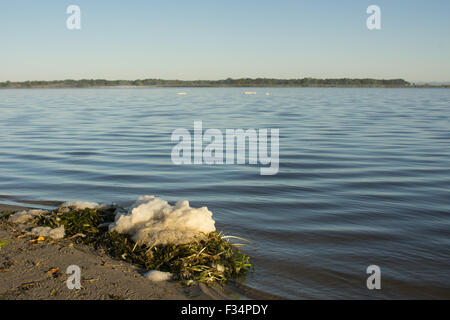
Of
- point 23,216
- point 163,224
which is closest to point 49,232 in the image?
point 23,216

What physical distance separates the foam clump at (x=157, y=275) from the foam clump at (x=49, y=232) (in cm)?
172

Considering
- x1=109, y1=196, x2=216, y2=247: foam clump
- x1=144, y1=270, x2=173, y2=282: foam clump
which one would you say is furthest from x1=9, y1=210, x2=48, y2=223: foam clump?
x1=144, y1=270, x2=173, y2=282: foam clump

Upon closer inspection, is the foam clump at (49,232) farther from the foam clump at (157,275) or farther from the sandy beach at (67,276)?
the foam clump at (157,275)

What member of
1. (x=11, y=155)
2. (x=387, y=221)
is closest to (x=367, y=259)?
(x=387, y=221)

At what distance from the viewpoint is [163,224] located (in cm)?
525

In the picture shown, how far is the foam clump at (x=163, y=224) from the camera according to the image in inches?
198

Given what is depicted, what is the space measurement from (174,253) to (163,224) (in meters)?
0.57

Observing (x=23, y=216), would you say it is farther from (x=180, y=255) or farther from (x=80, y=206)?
(x=180, y=255)

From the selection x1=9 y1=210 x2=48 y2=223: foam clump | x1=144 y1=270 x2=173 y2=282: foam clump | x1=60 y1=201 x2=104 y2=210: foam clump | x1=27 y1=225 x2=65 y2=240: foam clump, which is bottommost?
x1=144 y1=270 x2=173 y2=282: foam clump

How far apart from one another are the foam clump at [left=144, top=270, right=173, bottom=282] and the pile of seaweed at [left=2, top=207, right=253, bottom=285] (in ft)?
0.28

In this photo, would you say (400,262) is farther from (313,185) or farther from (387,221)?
(313,185)

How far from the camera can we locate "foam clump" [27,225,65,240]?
5408mm

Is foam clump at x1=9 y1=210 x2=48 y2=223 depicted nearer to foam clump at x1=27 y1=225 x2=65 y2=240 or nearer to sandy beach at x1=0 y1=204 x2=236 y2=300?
foam clump at x1=27 y1=225 x2=65 y2=240
